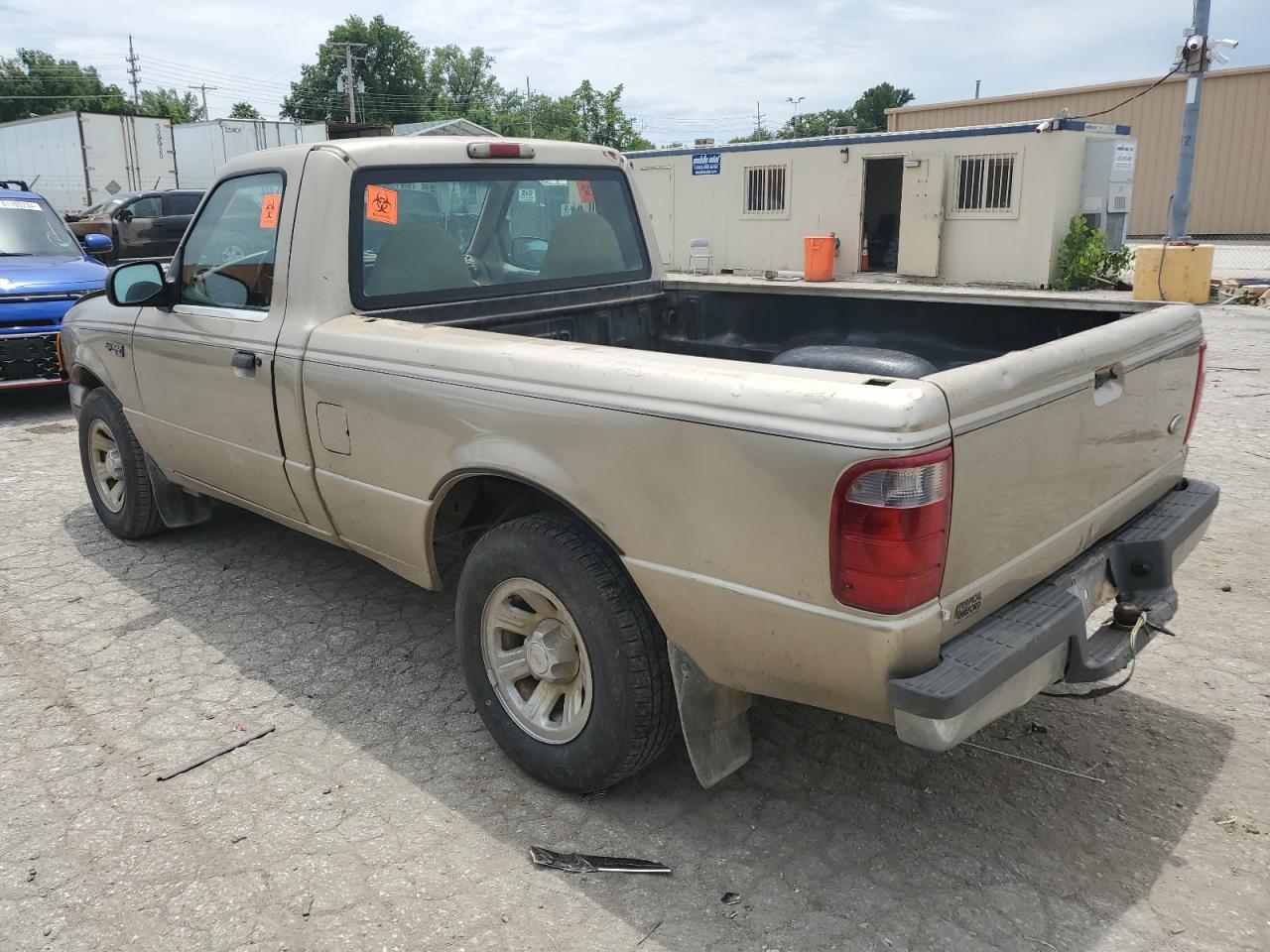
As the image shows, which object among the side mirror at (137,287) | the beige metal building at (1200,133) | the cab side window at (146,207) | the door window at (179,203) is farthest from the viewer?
Answer: the beige metal building at (1200,133)

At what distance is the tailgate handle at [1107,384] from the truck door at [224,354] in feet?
9.04

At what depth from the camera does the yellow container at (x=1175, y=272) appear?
14.5 metres

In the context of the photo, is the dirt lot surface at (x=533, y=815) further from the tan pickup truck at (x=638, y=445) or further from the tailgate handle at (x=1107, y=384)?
the tailgate handle at (x=1107, y=384)

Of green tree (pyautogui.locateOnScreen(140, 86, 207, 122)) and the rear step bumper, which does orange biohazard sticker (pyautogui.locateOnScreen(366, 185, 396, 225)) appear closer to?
the rear step bumper

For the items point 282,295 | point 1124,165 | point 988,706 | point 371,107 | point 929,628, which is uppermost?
point 371,107

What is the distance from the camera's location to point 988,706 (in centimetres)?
233

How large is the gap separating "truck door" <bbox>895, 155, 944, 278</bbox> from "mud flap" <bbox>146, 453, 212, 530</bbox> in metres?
15.3

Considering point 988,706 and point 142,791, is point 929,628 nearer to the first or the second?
point 988,706

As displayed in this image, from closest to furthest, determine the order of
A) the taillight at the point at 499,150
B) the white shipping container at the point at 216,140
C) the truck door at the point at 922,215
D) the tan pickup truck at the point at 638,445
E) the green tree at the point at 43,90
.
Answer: the tan pickup truck at the point at 638,445 < the taillight at the point at 499,150 < the truck door at the point at 922,215 < the white shipping container at the point at 216,140 < the green tree at the point at 43,90

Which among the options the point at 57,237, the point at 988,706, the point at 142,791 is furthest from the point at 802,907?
the point at 57,237

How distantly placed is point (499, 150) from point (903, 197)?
15.4 meters

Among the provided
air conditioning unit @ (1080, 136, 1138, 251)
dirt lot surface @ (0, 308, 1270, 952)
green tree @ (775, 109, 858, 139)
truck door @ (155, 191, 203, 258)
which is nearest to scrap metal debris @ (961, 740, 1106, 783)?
dirt lot surface @ (0, 308, 1270, 952)

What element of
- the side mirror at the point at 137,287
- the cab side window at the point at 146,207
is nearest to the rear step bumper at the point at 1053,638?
the side mirror at the point at 137,287

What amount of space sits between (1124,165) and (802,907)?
58.2ft
